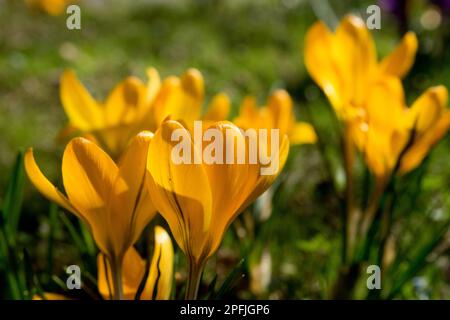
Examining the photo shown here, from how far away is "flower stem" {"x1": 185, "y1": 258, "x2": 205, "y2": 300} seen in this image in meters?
0.76

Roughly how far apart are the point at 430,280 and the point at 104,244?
2.33ft

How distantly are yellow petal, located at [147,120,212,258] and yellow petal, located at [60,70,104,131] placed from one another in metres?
0.49

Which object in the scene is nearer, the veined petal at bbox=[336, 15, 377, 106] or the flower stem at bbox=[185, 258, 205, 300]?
the flower stem at bbox=[185, 258, 205, 300]

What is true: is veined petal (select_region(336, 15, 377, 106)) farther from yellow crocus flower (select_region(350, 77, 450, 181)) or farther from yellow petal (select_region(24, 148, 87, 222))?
yellow petal (select_region(24, 148, 87, 222))

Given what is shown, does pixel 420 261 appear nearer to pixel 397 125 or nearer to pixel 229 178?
pixel 397 125

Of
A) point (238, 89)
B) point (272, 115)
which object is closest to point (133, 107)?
point (272, 115)

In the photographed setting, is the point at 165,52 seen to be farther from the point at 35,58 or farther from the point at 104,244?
the point at 104,244

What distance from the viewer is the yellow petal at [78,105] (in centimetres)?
117

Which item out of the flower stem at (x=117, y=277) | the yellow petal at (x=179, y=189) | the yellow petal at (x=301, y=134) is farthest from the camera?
the yellow petal at (x=301, y=134)

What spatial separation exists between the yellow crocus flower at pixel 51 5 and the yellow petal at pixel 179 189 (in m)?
3.27

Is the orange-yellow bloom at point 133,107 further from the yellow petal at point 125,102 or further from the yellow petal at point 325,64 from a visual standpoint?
the yellow petal at point 325,64

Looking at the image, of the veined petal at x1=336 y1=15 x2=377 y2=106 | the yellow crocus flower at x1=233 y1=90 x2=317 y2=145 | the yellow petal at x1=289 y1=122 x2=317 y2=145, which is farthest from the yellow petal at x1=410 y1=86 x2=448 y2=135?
the yellow petal at x1=289 y1=122 x2=317 y2=145

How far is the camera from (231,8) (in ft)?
13.7

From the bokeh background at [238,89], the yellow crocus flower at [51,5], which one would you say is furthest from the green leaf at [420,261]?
the yellow crocus flower at [51,5]
